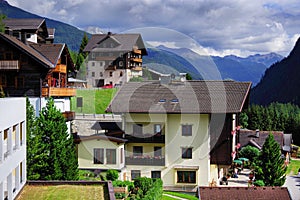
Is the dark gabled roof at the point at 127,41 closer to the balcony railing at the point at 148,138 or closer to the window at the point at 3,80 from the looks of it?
the balcony railing at the point at 148,138

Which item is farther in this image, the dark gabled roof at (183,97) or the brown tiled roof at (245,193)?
the dark gabled roof at (183,97)

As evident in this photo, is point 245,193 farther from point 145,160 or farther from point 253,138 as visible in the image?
point 253,138

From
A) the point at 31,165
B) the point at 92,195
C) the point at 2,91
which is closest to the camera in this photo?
the point at 92,195

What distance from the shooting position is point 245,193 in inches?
966

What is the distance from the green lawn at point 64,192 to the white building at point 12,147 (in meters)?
0.44

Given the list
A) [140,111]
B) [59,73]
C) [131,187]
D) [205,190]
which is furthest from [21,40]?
[205,190]

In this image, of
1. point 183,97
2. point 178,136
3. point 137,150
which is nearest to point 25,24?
point 137,150

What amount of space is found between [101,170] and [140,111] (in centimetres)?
492

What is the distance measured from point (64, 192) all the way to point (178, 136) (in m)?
15.8

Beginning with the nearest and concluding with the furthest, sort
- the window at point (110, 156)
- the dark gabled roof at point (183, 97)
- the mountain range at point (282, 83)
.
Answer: the window at point (110, 156), the dark gabled roof at point (183, 97), the mountain range at point (282, 83)

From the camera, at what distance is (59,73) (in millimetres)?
31766

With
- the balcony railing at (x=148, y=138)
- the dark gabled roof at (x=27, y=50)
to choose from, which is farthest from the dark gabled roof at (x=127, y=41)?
the dark gabled roof at (x=27, y=50)

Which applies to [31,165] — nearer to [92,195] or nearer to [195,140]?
[92,195]

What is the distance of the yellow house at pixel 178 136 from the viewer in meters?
31.9
